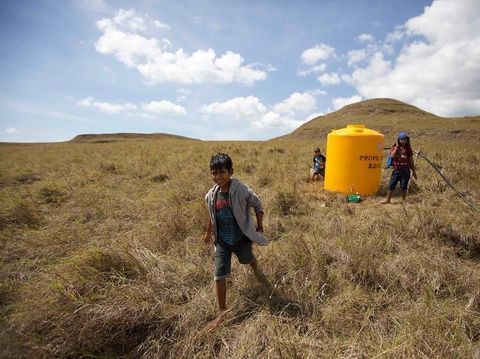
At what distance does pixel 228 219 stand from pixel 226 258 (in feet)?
1.17

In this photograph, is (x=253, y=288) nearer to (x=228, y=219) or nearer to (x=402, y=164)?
(x=228, y=219)

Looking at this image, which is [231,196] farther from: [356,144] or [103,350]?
[356,144]

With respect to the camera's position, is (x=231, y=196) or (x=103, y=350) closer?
(x=103, y=350)

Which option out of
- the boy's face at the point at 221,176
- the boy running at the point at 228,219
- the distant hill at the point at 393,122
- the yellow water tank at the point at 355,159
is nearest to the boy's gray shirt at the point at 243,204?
the boy running at the point at 228,219

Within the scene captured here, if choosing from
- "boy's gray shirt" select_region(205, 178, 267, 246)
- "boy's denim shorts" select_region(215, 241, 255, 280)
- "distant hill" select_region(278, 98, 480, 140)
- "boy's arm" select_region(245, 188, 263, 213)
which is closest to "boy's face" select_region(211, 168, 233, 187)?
"boy's gray shirt" select_region(205, 178, 267, 246)

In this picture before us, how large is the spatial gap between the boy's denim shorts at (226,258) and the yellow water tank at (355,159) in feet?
14.7

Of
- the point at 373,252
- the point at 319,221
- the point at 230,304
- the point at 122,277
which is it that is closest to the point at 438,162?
the point at 319,221

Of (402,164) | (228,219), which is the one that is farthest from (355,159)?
(228,219)

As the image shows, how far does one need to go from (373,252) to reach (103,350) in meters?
2.84

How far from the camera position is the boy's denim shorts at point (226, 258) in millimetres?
2734

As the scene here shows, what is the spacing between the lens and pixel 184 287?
304cm

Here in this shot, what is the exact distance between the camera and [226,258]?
2.82m

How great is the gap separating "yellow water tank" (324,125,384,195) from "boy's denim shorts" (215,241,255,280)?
4469mm

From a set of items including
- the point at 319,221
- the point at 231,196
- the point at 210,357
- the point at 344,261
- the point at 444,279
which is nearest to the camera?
the point at 210,357
